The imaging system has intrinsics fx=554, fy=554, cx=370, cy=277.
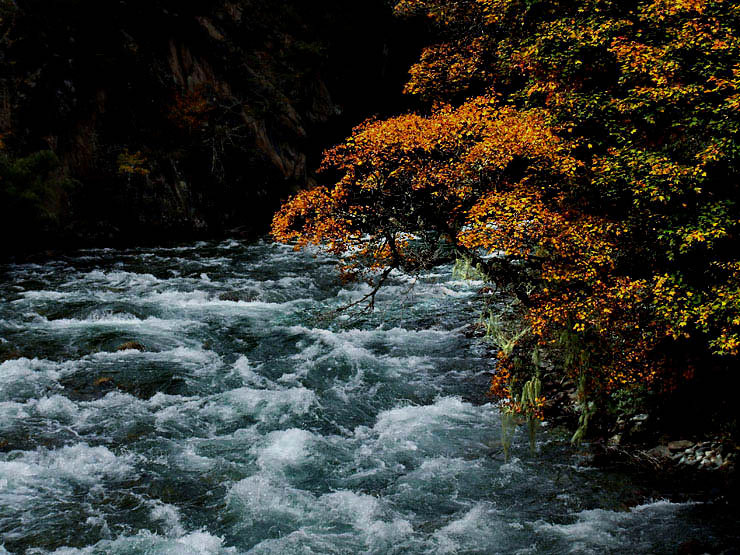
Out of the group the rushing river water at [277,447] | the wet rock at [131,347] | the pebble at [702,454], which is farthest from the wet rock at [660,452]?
the wet rock at [131,347]

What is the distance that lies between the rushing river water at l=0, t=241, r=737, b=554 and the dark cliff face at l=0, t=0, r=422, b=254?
835cm

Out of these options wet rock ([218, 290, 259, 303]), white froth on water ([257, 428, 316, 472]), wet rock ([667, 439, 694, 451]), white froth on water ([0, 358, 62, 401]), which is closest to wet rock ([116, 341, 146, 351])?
white froth on water ([0, 358, 62, 401])

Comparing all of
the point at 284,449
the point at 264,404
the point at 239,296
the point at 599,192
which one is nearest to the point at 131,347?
the point at 264,404

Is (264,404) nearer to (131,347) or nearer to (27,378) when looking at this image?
(131,347)

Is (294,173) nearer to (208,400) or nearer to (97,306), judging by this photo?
(97,306)

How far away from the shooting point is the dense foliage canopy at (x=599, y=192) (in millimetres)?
7445

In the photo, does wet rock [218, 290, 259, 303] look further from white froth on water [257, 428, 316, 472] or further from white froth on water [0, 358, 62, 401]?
white froth on water [257, 428, 316, 472]

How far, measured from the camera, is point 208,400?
419 inches

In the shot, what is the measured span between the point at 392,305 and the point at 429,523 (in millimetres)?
9316

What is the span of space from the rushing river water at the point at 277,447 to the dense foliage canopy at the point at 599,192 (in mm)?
1731

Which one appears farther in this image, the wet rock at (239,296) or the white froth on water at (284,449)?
the wet rock at (239,296)

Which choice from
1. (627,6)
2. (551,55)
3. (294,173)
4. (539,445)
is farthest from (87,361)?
(294,173)

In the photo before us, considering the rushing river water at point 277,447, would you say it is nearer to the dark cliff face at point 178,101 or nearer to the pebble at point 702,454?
the pebble at point 702,454

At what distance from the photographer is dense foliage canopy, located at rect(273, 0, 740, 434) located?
24.4ft
